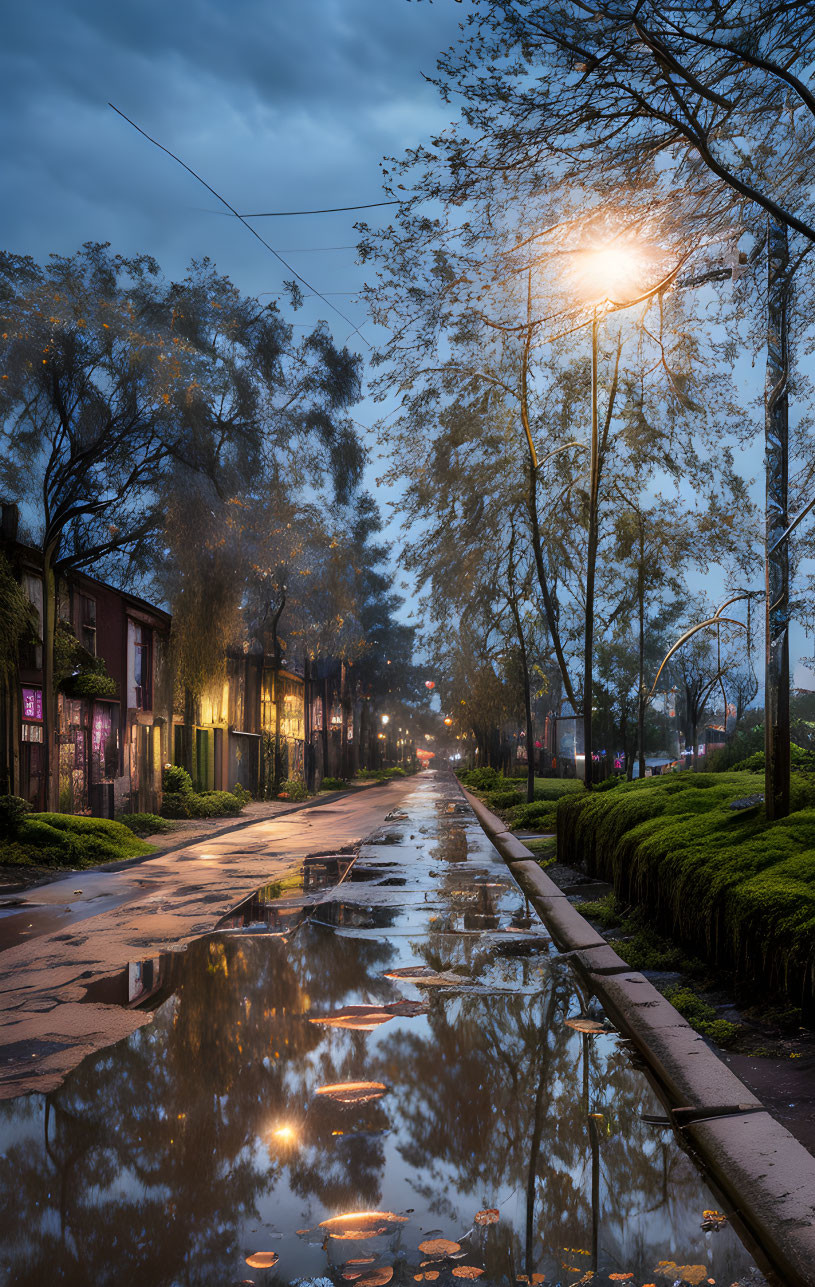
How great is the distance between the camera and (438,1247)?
9.73ft

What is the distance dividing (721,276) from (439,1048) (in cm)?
868

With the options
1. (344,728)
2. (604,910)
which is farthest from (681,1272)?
(344,728)

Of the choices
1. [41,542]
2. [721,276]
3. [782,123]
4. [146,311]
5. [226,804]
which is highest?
[146,311]

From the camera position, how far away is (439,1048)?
496 centimetres

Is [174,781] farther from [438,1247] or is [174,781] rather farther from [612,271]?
[438,1247]

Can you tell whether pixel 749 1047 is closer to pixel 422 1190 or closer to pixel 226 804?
pixel 422 1190

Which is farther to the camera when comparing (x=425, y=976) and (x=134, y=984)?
(x=425, y=976)

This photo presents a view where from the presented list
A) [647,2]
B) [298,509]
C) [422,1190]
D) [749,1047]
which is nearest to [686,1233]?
[422,1190]

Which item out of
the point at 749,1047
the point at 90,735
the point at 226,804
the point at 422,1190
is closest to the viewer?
the point at 422,1190

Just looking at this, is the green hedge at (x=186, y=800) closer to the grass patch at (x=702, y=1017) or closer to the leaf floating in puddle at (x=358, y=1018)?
the leaf floating in puddle at (x=358, y=1018)

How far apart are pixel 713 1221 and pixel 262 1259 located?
4.98ft

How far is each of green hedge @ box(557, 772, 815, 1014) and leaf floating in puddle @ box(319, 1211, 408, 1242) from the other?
2.76 metres

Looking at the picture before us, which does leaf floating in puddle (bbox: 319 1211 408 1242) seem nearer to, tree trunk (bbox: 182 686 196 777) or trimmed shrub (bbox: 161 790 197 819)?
trimmed shrub (bbox: 161 790 197 819)

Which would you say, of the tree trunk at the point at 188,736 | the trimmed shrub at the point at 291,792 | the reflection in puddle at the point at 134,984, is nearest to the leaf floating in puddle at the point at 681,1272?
the reflection in puddle at the point at 134,984
